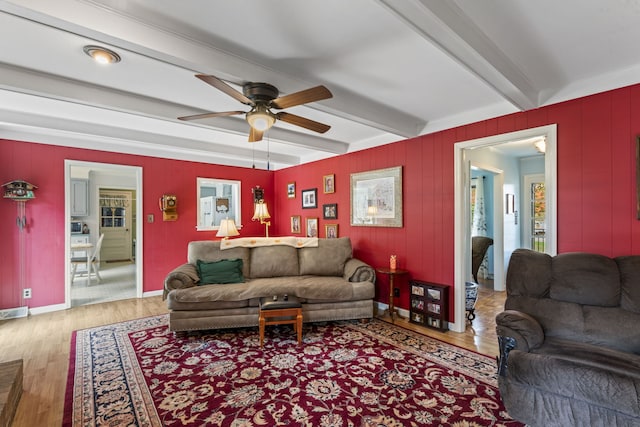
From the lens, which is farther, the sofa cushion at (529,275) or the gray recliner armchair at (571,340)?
the sofa cushion at (529,275)

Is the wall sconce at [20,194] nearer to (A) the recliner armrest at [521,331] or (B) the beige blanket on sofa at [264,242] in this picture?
(B) the beige blanket on sofa at [264,242]

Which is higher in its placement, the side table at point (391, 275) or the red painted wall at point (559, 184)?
the red painted wall at point (559, 184)

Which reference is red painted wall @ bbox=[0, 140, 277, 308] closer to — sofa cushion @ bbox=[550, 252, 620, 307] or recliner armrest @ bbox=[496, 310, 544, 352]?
recliner armrest @ bbox=[496, 310, 544, 352]

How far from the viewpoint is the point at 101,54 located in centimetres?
204

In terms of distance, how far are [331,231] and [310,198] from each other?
31.4 inches

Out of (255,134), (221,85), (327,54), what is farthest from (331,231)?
(221,85)

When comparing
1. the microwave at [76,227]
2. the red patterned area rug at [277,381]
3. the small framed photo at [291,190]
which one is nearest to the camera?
the red patterned area rug at [277,381]

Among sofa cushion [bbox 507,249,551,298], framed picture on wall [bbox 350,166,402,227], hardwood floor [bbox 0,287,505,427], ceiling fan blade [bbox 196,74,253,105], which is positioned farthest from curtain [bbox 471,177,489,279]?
ceiling fan blade [bbox 196,74,253,105]

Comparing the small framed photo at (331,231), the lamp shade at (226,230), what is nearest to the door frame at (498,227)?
the small framed photo at (331,231)

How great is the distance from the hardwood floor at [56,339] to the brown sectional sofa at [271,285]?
0.78 metres

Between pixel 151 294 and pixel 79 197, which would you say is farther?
pixel 79 197

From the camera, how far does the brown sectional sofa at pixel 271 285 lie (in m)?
3.29

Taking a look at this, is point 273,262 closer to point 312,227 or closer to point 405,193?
point 312,227

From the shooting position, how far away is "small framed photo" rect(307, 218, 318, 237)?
5.39 meters
